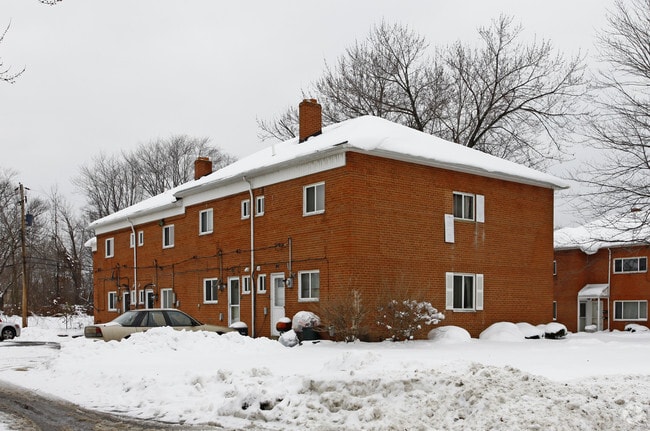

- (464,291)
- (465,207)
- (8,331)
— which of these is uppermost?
(465,207)

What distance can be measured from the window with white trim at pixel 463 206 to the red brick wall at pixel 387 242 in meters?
0.27

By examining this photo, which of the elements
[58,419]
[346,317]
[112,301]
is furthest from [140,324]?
[112,301]

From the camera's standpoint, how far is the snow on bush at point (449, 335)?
22.1 m

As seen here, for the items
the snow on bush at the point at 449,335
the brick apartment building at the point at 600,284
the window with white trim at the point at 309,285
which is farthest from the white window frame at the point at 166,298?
the brick apartment building at the point at 600,284

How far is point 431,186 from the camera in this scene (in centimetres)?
2386

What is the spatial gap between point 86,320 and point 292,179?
30261 millimetres

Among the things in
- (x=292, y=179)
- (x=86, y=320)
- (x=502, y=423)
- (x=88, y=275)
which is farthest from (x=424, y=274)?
A: (x=88, y=275)

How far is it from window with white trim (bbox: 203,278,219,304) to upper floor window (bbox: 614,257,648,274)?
967 inches

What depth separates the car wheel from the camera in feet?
107

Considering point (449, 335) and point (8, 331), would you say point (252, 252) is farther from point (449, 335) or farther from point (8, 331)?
point (8, 331)

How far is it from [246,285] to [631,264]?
24.7 metres

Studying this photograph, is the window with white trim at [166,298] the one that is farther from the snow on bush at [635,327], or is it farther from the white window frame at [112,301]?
the snow on bush at [635,327]

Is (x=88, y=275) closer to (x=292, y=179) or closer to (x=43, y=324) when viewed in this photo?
(x=43, y=324)

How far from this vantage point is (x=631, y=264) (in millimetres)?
40156
